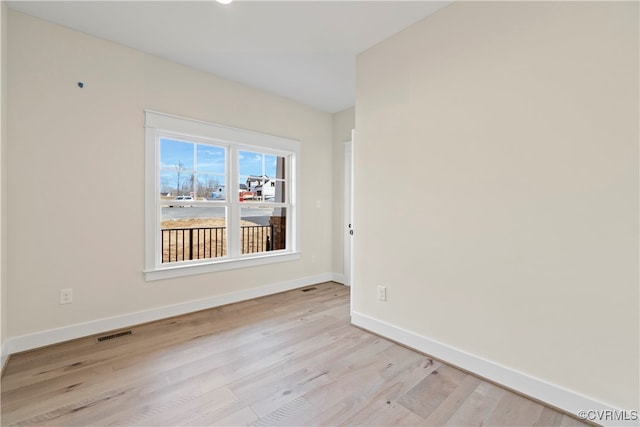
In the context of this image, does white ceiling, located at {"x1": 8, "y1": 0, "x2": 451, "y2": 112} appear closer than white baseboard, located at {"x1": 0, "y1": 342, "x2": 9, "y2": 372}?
No

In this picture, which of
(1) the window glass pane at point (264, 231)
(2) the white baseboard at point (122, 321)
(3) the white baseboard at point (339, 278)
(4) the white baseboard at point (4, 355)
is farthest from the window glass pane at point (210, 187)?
(3) the white baseboard at point (339, 278)

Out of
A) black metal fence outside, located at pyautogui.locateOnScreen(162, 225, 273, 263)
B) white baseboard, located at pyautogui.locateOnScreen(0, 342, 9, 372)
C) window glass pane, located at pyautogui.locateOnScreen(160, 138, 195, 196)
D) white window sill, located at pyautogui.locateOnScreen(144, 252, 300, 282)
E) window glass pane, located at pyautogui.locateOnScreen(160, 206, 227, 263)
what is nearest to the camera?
white baseboard, located at pyautogui.locateOnScreen(0, 342, 9, 372)

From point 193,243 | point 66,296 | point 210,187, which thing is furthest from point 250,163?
point 66,296

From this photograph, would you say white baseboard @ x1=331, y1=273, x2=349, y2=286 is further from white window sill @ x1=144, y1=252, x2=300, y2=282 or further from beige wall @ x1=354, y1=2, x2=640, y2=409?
beige wall @ x1=354, y1=2, x2=640, y2=409

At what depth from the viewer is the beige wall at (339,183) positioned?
14.3 feet

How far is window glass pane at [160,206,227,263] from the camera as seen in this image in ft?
10.3

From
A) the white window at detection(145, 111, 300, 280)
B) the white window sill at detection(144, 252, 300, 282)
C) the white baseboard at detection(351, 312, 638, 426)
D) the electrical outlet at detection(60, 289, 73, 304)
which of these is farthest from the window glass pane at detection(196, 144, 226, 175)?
the white baseboard at detection(351, 312, 638, 426)

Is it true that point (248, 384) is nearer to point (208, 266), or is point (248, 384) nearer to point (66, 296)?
point (208, 266)

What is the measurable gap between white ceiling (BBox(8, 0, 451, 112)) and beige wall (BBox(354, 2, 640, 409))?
32cm

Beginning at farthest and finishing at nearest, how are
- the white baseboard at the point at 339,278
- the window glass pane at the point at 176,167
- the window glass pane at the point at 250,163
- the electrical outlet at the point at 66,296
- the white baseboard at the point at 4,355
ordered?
the white baseboard at the point at 339,278 < the window glass pane at the point at 250,163 < the window glass pane at the point at 176,167 < the electrical outlet at the point at 66,296 < the white baseboard at the point at 4,355

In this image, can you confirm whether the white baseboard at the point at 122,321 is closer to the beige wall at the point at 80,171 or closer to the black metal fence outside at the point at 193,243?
the beige wall at the point at 80,171

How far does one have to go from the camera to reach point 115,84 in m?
2.60

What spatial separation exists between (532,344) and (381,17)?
8.21ft

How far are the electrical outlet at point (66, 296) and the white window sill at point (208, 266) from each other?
1.83 ft
